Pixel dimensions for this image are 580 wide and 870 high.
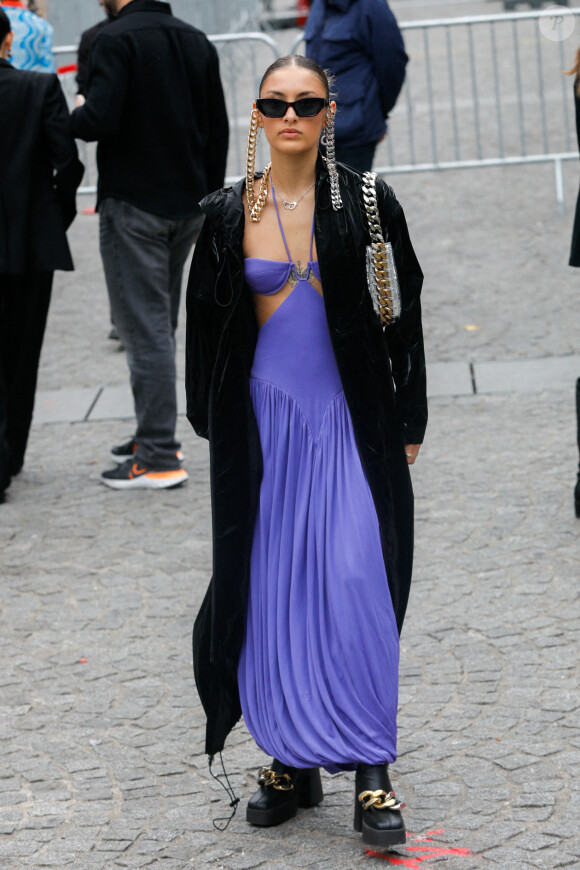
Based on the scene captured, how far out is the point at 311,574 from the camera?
137 inches

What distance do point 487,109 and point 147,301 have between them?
354 inches

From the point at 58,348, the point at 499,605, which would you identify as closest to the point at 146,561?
the point at 499,605

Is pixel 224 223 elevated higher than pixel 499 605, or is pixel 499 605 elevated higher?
pixel 224 223

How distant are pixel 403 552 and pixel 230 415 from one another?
558mm

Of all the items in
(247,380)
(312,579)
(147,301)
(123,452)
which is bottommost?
(123,452)

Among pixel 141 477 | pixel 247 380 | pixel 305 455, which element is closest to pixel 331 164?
pixel 247 380

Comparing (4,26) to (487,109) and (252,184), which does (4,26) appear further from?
(487,109)

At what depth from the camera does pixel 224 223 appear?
350cm

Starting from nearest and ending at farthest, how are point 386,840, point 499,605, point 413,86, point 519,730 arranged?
point 386,840, point 519,730, point 499,605, point 413,86

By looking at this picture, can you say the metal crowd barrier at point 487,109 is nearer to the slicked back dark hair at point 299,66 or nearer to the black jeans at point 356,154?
the black jeans at point 356,154

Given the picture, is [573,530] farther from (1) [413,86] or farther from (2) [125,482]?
(1) [413,86]

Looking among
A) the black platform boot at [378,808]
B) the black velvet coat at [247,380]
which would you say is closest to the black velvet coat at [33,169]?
the black velvet coat at [247,380]

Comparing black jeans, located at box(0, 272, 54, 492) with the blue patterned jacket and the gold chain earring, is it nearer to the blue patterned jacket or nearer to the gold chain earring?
the blue patterned jacket

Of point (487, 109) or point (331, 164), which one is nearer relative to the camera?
point (331, 164)
